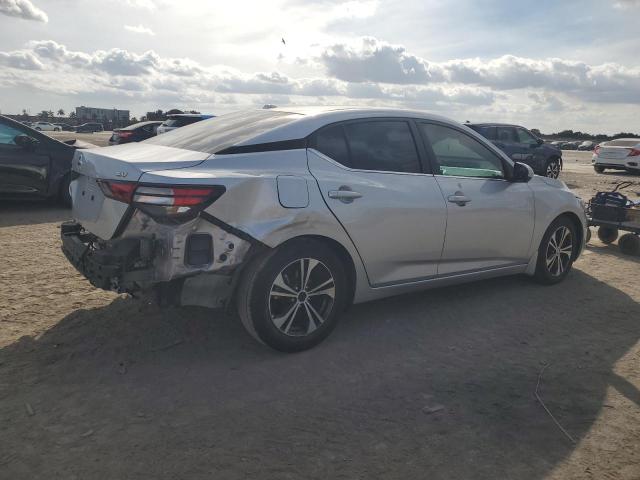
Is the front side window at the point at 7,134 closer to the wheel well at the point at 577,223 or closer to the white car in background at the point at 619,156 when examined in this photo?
the wheel well at the point at 577,223

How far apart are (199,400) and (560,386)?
2.16m

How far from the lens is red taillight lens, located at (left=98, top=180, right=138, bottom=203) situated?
10.2 ft

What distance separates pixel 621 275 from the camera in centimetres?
579

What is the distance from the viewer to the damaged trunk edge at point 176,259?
3.11m

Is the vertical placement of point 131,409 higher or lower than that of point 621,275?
lower

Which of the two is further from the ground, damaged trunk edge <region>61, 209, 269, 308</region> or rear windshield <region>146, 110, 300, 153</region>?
rear windshield <region>146, 110, 300, 153</region>

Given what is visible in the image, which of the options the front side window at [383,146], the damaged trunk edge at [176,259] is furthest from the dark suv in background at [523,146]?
the damaged trunk edge at [176,259]

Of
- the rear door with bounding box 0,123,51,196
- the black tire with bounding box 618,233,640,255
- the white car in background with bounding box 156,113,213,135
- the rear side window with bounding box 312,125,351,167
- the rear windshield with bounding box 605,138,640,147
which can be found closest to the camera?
the rear side window with bounding box 312,125,351,167

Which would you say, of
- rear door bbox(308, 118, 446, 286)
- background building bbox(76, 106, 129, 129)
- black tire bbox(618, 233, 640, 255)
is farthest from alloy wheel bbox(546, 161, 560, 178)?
background building bbox(76, 106, 129, 129)

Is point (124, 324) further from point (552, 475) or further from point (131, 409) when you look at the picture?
point (552, 475)

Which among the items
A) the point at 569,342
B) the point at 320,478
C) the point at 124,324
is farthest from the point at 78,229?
the point at 569,342

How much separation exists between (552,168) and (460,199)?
1402 centimetres

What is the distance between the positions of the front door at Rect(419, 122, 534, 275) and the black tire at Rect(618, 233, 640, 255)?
261 cm

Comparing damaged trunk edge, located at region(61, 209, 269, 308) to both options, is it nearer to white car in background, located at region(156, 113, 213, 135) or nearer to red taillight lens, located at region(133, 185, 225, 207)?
red taillight lens, located at region(133, 185, 225, 207)
